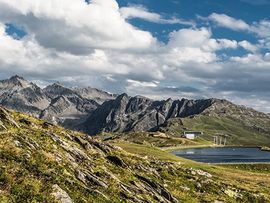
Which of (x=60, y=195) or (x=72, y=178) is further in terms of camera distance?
(x=72, y=178)

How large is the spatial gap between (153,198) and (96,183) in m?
7.63

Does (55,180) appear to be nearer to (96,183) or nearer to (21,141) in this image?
(96,183)

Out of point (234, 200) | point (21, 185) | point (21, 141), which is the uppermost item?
point (21, 141)

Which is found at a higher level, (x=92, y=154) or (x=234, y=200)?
(x=92, y=154)

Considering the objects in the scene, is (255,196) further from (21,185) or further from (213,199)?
(21,185)

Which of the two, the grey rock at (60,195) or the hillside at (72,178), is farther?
the hillside at (72,178)

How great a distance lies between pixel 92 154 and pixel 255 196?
26892 millimetres

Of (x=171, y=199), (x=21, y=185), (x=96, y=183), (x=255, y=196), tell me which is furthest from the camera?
(x=255, y=196)

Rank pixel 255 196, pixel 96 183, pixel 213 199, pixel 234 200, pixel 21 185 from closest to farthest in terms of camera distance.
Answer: pixel 21 185 → pixel 96 183 → pixel 213 199 → pixel 234 200 → pixel 255 196

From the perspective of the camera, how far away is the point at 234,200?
6253cm

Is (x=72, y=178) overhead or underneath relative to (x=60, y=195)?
overhead

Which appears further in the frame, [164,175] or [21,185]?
[164,175]

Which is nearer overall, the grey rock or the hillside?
the grey rock

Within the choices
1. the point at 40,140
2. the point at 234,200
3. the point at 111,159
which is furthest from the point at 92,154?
the point at 234,200
